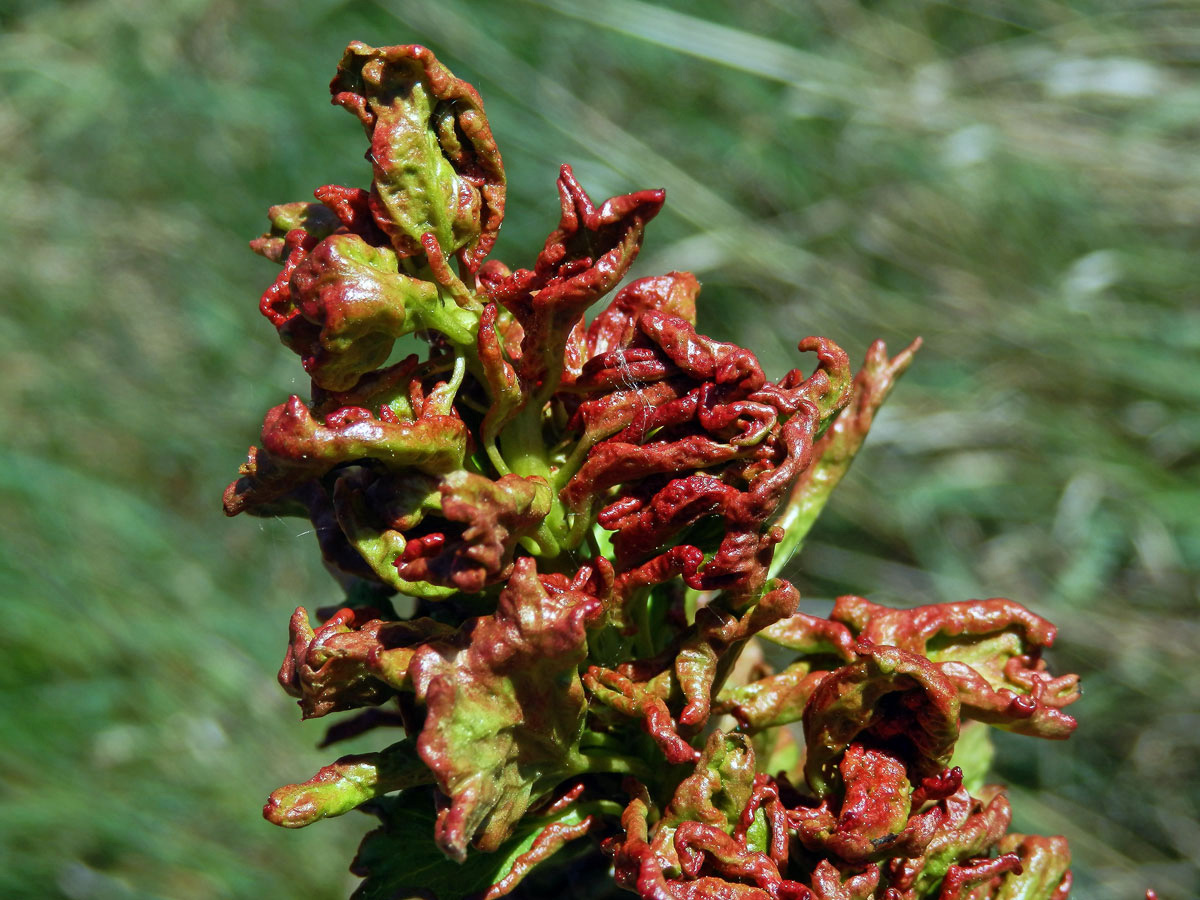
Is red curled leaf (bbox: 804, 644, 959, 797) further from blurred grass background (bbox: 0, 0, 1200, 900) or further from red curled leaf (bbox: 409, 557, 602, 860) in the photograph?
blurred grass background (bbox: 0, 0, 1200, 900)

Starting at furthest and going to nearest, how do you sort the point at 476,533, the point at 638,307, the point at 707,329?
the point at 707,329, the point at 638,307, the point at 476,533

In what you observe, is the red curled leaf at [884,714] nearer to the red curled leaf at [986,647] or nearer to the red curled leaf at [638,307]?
the red curled leaf at [986,647]

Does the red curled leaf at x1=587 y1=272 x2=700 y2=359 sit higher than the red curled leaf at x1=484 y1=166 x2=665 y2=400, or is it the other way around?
the red curled leaf at x1=587 y1=272 x2=700 y2=359

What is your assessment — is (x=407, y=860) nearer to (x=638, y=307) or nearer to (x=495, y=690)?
(x=495, y=690)

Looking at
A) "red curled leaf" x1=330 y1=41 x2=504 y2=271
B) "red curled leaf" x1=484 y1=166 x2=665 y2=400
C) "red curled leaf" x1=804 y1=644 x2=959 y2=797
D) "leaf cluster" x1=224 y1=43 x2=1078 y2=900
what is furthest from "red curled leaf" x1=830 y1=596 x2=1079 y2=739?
"red curled leaf" x1=330 y1=41 x2=504 y2=271

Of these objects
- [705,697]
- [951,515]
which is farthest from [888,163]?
[705,697]

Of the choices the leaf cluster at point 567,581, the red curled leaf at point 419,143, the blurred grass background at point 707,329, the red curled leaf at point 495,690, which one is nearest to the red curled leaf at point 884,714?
the leaf cluster at point 567,581

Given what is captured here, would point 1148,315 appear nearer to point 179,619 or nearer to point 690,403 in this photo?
point 690,403

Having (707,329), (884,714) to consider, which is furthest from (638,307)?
(707,329)

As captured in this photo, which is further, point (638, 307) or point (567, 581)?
point (638, 307)
